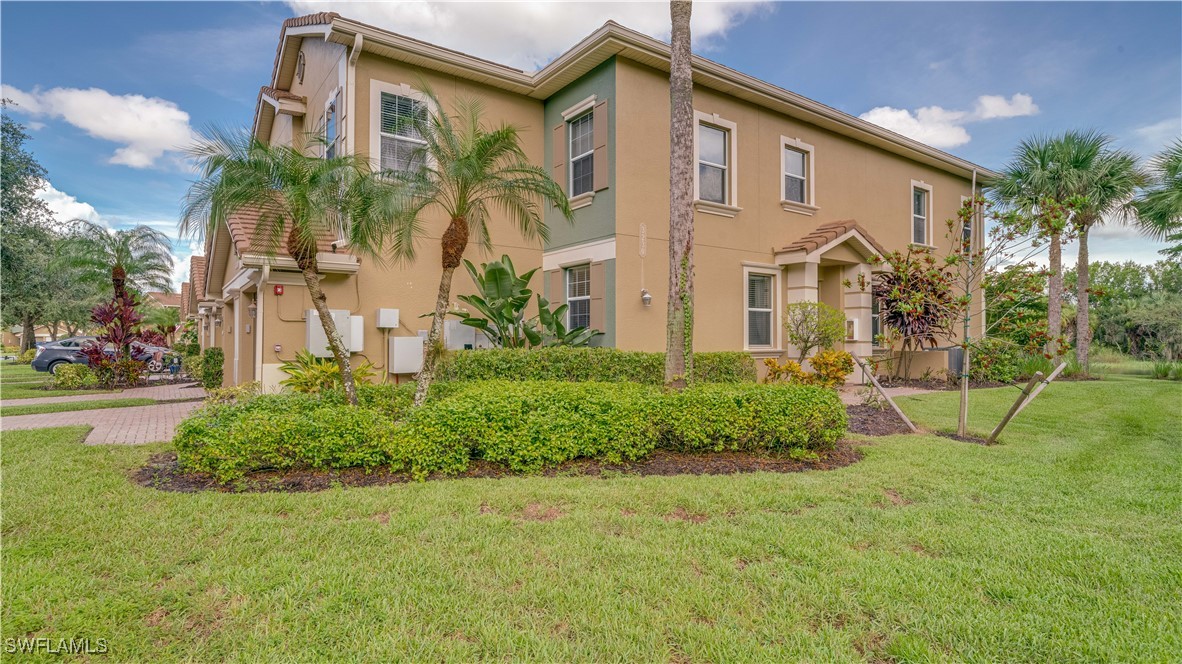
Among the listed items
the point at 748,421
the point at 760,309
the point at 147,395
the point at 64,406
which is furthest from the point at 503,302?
the point at 147,395

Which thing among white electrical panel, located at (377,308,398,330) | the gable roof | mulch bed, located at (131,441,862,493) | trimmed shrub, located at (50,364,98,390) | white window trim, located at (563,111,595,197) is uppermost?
the gable roof

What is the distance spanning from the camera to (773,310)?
12070 millimetres

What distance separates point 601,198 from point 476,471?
20.6ft

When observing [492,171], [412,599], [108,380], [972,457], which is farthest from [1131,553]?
[108,380]

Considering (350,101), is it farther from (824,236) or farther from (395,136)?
(824,236)

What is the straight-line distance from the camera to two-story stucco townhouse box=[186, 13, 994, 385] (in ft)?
31.1

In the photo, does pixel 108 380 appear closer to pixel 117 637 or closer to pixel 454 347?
pixel 454 347

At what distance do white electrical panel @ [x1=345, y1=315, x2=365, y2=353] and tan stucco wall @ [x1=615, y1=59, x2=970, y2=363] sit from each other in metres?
4.49

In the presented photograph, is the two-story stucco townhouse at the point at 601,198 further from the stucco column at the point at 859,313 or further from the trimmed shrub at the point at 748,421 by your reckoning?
the trimmed shrub at the point at 748,421

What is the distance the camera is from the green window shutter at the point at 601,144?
9.84m

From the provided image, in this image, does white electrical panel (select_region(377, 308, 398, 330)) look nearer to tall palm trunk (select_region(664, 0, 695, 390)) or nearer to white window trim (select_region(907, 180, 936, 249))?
tall palm trunk (select_region(664, 0, 695, 390))

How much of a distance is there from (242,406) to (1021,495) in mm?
7490

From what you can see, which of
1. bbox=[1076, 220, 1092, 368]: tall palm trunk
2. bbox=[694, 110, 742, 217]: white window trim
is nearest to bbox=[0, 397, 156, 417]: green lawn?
bbox=[694, 110, 742, 217]: white window trim

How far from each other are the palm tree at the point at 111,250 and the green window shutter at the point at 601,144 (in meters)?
13.9
